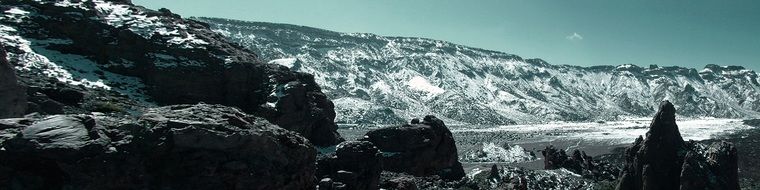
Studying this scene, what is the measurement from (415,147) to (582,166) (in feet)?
194

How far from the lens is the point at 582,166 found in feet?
351

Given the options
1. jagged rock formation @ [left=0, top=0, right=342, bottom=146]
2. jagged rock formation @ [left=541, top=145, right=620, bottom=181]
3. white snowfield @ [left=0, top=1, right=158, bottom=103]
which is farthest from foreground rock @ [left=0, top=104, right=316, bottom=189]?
jagged rock formation @ [left=541, top=145, right=620, bottom=181]

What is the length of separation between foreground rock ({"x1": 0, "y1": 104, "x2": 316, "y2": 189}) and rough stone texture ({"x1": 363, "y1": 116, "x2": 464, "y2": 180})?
4008 cm

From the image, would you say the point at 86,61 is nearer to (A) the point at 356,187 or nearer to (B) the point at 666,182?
(A) the point at 356,187

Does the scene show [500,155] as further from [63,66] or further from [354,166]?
[354,166]

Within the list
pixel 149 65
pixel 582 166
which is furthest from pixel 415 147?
pixel 582 166

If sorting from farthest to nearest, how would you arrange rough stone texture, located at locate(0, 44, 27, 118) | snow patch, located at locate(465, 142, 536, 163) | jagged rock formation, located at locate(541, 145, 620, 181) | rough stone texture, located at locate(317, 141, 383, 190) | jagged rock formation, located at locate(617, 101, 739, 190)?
snow patch, located at locate(465, 142, 536, 163) < jagged rock formation, located at locate(541, 145, 620, 181) < jagged rock formation, located at locate(617, 101, 739, 190) < rough stone texture, located at locate(317, 141, 383, 190) < rough stone texture, located at locate(0, 44, 27, 118)

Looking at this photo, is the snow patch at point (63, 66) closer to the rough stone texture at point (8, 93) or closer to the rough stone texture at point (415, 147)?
the rough stone texture at point (8, 93)

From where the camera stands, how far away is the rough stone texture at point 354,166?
1222 inches

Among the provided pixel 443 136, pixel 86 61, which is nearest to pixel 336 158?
pixel 443 136

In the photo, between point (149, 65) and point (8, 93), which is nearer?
point (8, 93)

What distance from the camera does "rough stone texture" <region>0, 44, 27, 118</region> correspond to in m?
27.6

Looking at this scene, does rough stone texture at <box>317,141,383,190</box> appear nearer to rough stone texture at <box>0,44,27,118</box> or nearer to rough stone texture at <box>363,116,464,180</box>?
rough stone texture at <box>0,44,27,118</box>

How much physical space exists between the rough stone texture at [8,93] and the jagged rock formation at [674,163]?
61483 millimetres
